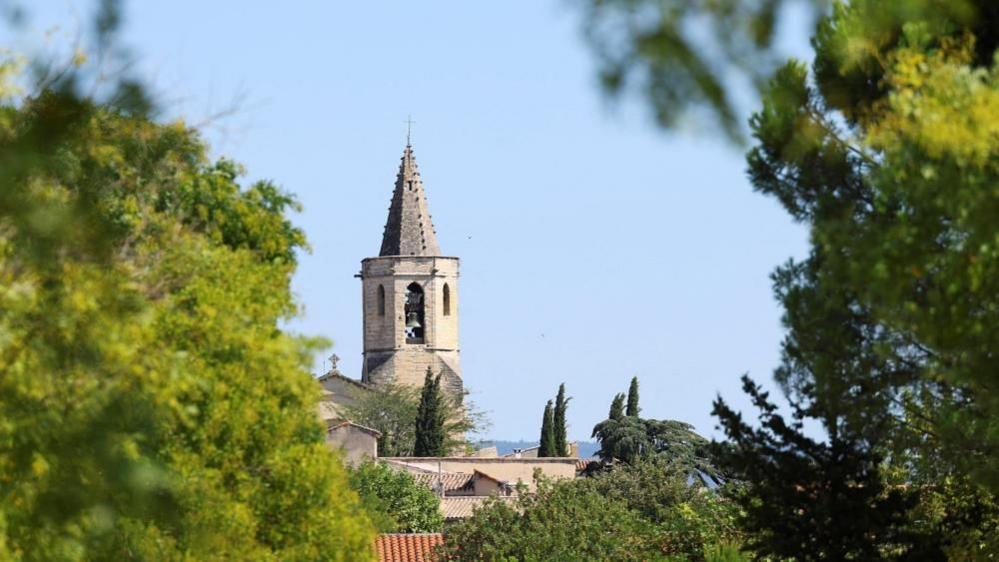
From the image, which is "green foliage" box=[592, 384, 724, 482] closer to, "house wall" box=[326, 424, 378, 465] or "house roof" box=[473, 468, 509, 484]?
"house roof" box=[473, 468, 509, 484]

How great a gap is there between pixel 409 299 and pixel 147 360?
394 feet

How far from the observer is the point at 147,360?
617 inches

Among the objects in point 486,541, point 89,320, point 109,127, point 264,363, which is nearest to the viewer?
point 109,127

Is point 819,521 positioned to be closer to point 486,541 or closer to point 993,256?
point 993,256

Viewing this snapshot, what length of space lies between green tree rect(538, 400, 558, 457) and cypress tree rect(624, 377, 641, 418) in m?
12.0

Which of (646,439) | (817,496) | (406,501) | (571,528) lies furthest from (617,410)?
(817,496)

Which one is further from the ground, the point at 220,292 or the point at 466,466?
the point at 466,466

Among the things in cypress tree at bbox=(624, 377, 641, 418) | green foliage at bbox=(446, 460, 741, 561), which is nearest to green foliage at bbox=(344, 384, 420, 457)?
cypress tree at bbox=(624, 377, 641, 418)

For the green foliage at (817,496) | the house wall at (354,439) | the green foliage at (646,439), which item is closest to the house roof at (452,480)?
the house wall at (354,439)

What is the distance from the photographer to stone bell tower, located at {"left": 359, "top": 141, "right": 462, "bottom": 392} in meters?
133

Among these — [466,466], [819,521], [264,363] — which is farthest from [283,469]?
[466,466]

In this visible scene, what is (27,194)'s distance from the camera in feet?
38.5

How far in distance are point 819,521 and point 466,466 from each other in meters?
72.6

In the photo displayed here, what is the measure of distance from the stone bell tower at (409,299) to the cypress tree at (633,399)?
37.6m
